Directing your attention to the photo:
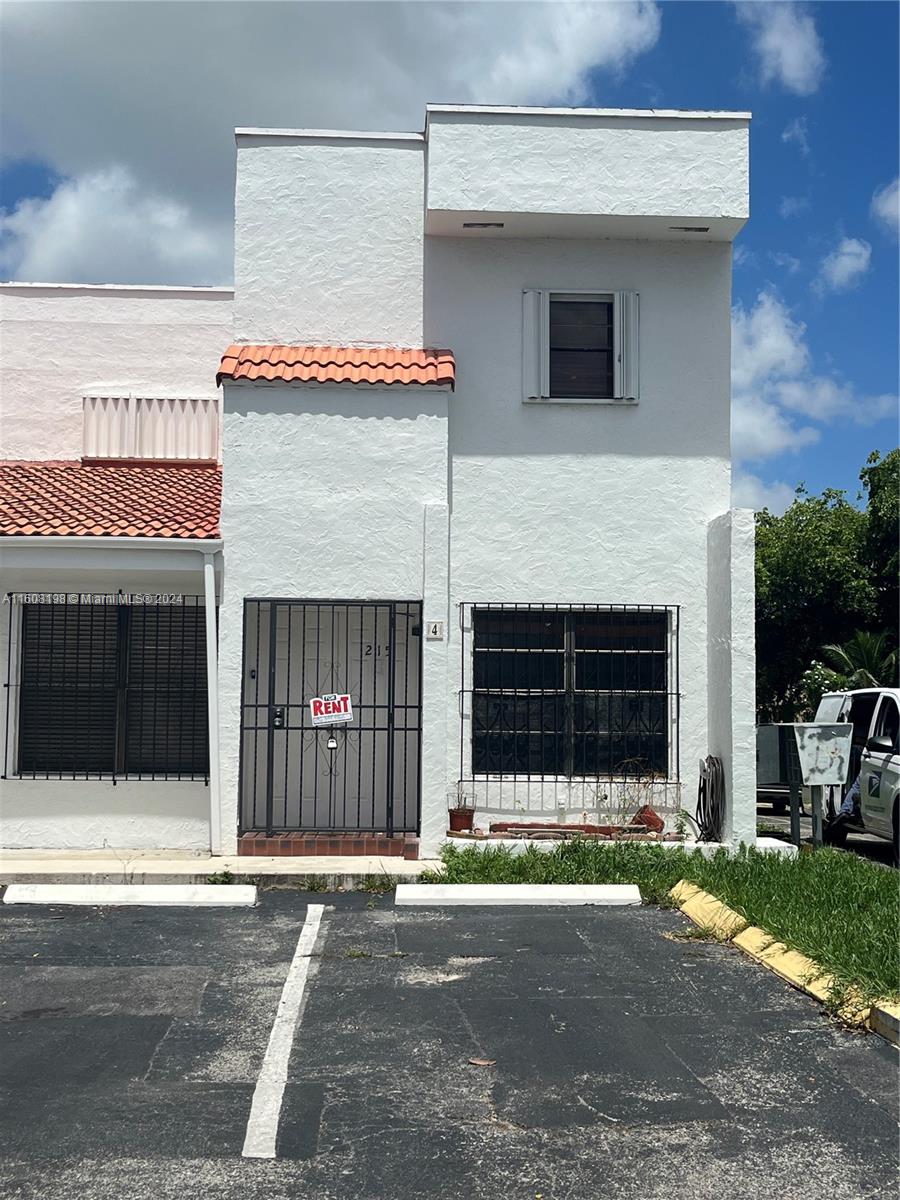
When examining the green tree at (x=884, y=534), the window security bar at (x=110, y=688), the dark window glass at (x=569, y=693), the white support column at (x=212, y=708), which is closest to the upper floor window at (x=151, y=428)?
the window security bar at (x=110, y=688)

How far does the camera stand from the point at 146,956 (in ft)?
27.9

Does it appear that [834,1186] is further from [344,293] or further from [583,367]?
[344,293]

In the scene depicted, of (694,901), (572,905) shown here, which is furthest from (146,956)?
(694,901)

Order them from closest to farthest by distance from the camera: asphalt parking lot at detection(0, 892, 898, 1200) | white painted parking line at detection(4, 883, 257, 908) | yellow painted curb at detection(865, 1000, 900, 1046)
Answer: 1. asphalt parking lot at detection(0, 892, 898, 1200)
2. yellow painted curb at detection(865, 1000, 900, 1046)
3. white painted parking line at detection(4, 883, 257, 908)

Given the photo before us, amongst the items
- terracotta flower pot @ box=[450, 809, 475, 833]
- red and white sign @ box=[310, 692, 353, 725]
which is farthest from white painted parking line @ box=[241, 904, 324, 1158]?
terracotta flower pot @ box=[450, 809, 475, 833]

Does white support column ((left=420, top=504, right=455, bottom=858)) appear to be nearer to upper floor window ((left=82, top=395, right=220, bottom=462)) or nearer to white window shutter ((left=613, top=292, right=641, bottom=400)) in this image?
white window shutter ((left=613, top=292, right=641, bottom=400))

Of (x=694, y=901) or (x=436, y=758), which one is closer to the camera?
(x=694, y=901)

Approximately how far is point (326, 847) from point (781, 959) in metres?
5.10

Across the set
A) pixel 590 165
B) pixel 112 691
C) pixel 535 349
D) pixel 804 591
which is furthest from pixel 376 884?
pixel 804 591

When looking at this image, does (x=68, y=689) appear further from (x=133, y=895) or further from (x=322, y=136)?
(x=322, y=136)

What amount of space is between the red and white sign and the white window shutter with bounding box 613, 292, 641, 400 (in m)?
4.33

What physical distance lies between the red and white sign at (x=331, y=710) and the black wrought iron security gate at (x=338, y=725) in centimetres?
59

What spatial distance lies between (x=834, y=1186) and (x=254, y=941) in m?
5.07

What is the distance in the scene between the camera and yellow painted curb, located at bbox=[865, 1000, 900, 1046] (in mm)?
6520
